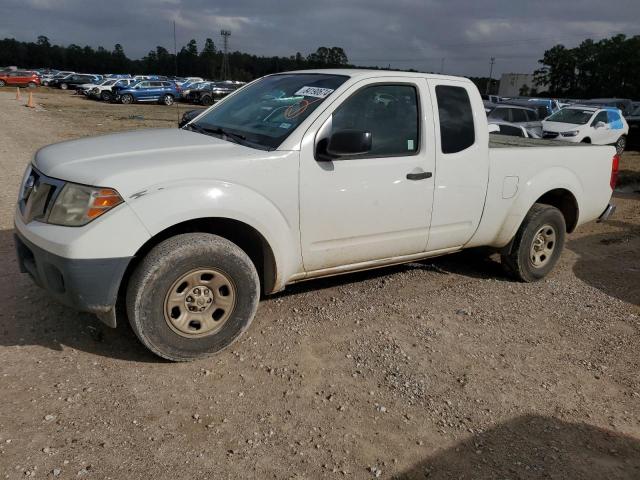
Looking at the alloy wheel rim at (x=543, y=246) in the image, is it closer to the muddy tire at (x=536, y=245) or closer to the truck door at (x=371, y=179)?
the muddy tire at (x=536, y=245)

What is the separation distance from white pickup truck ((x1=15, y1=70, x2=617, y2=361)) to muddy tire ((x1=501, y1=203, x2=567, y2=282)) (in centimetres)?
19

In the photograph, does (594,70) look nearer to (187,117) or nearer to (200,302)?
(187,117)

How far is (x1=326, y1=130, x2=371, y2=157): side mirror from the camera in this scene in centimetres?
341

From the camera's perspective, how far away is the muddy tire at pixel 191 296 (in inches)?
123

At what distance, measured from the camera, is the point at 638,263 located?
20.2ft

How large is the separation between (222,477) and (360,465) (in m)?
0.66

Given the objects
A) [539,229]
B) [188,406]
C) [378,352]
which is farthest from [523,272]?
[188,406]

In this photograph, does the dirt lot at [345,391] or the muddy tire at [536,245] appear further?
the muddy tire at [536,245]

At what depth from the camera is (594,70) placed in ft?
203

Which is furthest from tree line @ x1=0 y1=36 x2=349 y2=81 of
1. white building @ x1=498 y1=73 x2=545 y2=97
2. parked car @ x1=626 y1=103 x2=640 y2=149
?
parked car @ x1=626 y1=103 x2=640 y2=149

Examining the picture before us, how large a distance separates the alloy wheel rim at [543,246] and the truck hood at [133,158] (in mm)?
3046

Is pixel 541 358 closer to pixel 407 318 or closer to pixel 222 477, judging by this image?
pixel 407 318

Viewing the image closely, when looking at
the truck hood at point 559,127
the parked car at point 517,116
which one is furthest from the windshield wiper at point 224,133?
the truck hood at point 559,127

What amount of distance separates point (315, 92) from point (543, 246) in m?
2.87
